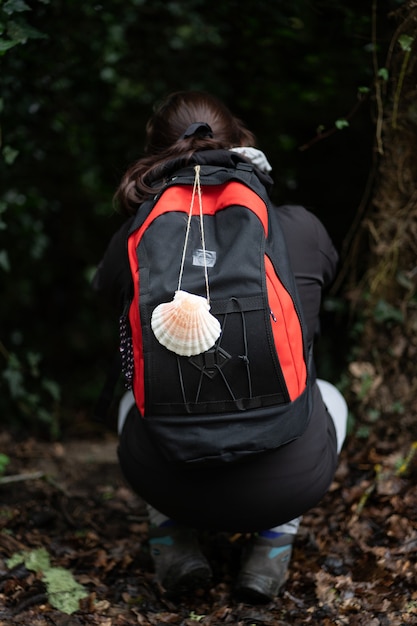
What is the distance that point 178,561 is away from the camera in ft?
8.27

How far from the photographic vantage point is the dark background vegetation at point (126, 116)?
139 inches

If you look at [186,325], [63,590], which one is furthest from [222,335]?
[63,590]

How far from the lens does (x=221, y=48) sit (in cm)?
496

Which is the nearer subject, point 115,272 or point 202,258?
point 202,258

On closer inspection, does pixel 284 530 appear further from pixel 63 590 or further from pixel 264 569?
pixel 63 590

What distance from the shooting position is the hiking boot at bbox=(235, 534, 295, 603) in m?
2.45

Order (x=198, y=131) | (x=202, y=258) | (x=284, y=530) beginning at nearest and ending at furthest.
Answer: (x=202, y=258)
(x=198, y=131)
(x=284, y=530)

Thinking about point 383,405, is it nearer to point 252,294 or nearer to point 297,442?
point 297,442

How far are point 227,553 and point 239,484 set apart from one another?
77 centimetres

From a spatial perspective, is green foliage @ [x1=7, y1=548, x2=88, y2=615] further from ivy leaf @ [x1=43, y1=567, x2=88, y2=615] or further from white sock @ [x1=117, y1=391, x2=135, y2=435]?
white sock @ [x1=117, y1=391, x2=135, y2=435]

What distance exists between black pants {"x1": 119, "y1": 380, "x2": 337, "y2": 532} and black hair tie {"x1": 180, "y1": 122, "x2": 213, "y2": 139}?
3.26 feet

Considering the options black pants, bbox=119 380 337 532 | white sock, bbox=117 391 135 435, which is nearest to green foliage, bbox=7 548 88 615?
black pants, bbox=119 380 337 532

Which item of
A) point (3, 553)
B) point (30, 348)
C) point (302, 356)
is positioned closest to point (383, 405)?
point (302, 356)

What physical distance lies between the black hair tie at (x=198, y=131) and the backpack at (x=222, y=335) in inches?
9.8
